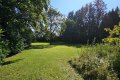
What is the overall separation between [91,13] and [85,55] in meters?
51.8

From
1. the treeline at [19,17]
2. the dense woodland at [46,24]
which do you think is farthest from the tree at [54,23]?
the treeline at [19,17]

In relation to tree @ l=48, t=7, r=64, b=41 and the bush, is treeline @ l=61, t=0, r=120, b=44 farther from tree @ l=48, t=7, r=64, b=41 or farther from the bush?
the bush

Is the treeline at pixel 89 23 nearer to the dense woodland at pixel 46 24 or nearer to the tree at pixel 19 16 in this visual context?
the dense woodland at pixel 46 24

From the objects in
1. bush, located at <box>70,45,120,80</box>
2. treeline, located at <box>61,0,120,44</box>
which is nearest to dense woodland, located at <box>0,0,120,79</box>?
treeline, located at <box>61,0,120,44</box>

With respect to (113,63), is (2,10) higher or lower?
higher

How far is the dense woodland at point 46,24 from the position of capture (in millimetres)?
26031

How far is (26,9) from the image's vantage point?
26266mm

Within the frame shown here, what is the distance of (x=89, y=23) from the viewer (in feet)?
224

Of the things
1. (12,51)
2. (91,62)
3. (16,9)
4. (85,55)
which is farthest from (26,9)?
(91,62)

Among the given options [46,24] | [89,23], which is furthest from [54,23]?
[46,24]

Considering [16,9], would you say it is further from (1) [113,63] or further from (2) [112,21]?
(2) [112,21]

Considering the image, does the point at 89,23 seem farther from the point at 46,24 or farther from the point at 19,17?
the point at 19,17

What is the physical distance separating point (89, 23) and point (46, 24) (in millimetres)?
40513

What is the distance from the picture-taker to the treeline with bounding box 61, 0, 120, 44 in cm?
6106
